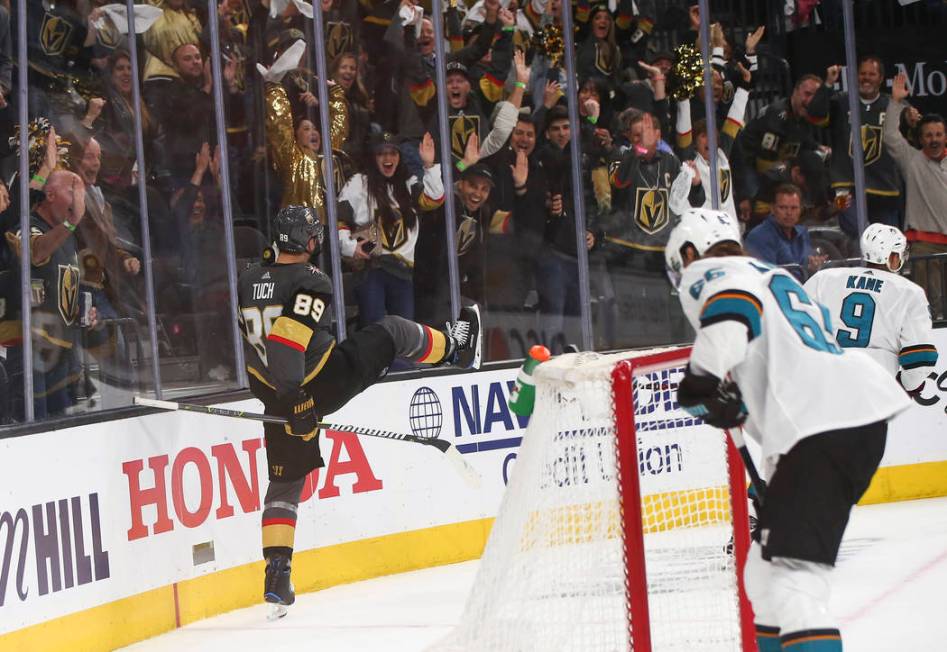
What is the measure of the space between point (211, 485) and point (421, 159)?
6.81 ft

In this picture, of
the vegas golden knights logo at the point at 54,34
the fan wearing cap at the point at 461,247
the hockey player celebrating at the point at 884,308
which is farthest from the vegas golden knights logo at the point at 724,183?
the vegas golden knights logo at the point at 54,34

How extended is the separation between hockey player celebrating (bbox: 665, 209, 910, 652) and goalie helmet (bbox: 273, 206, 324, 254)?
2.09 m

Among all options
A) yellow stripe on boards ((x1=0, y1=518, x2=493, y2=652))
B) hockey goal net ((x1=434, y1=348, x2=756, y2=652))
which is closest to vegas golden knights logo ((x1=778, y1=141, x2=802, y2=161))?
yellow stripe on boards ((x1=0, y1=518, x2=493, y2=652))

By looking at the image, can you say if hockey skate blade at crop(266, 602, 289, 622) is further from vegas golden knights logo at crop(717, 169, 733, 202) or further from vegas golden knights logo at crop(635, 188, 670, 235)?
vegas golden knights logo at crop(717, 169, 733, 202)

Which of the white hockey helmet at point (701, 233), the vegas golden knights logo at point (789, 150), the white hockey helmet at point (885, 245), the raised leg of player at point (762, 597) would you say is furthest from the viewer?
the vegas golden knights logo at point (789, 150)

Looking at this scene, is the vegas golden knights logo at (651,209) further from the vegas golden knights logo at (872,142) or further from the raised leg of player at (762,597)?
the raised leg of player at (762,597)

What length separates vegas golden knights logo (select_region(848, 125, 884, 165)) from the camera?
23.1 ft

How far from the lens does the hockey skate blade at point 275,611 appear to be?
461cm

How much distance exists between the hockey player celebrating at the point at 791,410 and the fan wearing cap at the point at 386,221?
11.1ft

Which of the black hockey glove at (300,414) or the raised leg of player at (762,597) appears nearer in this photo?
the raised leg of player at (762,597)

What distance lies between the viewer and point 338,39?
6.06 m

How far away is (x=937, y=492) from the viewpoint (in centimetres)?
652

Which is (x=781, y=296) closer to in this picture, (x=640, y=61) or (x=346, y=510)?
(x=346, y=510)

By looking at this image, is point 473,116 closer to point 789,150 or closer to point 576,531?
point 789,150
